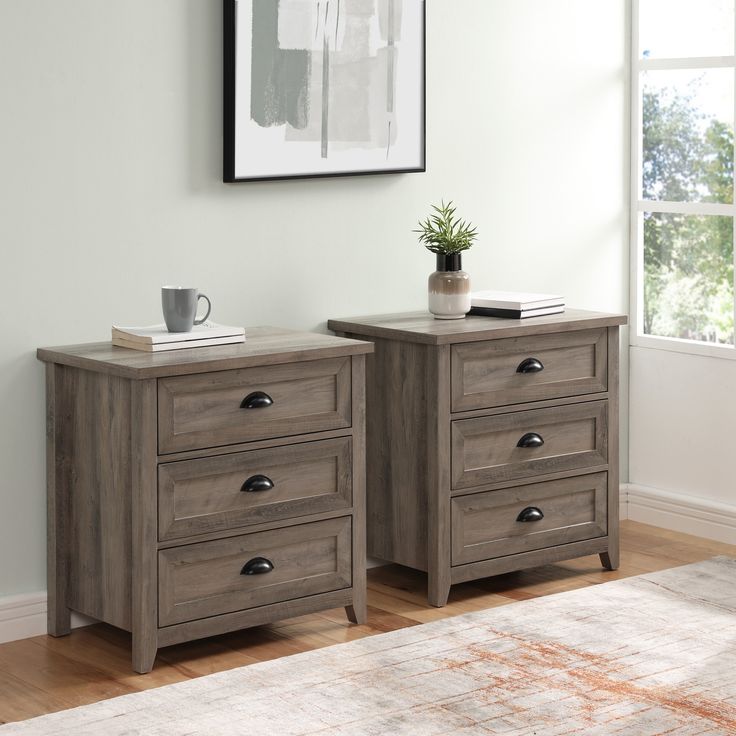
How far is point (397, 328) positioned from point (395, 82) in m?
0.71

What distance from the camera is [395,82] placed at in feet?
12.2

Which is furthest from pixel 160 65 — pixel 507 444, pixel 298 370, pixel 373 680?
pixel 373 680

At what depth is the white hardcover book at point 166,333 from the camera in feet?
10.1

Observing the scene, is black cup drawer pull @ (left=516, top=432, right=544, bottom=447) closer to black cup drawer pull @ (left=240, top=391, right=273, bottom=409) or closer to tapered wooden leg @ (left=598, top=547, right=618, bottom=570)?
tapered wooden leg @ (left=598, top=547, right=618, bottom=570)

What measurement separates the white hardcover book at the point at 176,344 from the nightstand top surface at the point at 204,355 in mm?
12

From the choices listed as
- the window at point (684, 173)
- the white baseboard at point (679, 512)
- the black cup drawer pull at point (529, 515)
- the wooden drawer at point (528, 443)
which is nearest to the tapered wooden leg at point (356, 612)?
the wooden drawer at point (528, 443)

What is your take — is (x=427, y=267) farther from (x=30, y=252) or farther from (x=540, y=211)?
(x=30, y=252)

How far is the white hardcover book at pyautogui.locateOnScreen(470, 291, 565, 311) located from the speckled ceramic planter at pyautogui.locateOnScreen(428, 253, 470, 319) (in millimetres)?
79

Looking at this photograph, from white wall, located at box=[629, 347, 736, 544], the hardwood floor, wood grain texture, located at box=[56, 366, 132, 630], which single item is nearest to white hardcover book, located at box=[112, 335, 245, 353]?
wood grain texture, located at box=[56, 366, 132, 630]

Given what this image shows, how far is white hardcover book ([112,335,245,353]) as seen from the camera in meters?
3.06

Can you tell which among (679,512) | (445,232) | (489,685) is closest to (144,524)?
(489,685)

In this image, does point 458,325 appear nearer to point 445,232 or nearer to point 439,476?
point 445,232

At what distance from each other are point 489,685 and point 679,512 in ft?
5.18

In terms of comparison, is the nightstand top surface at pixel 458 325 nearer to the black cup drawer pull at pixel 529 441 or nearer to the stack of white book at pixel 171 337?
the black cup drawer pull at pixel 529 441
